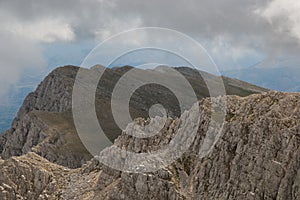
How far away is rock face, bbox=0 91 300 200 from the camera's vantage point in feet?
210

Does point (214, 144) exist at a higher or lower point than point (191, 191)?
higher

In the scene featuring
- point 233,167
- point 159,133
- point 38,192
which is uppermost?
point 159,133

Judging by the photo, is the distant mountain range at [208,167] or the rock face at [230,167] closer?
the rock face at [230,167]

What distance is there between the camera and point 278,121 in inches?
2650

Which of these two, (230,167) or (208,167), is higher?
(230,167)

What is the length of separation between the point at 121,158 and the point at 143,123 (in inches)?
445

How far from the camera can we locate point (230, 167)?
6950 cm

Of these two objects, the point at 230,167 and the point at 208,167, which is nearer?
the point at 230,167

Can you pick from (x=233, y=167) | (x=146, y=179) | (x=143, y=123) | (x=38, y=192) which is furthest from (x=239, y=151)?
(x=38, y=192)

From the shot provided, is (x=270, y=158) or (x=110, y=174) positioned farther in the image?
(x=110, y=174)

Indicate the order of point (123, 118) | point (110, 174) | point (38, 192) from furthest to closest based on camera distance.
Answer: point (123, 118) → point (38, 192) → point (110, 174)

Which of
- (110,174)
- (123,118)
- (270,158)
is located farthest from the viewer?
(123,118)

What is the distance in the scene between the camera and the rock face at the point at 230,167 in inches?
2516

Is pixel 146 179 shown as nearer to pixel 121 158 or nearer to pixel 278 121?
pixel 121 158
